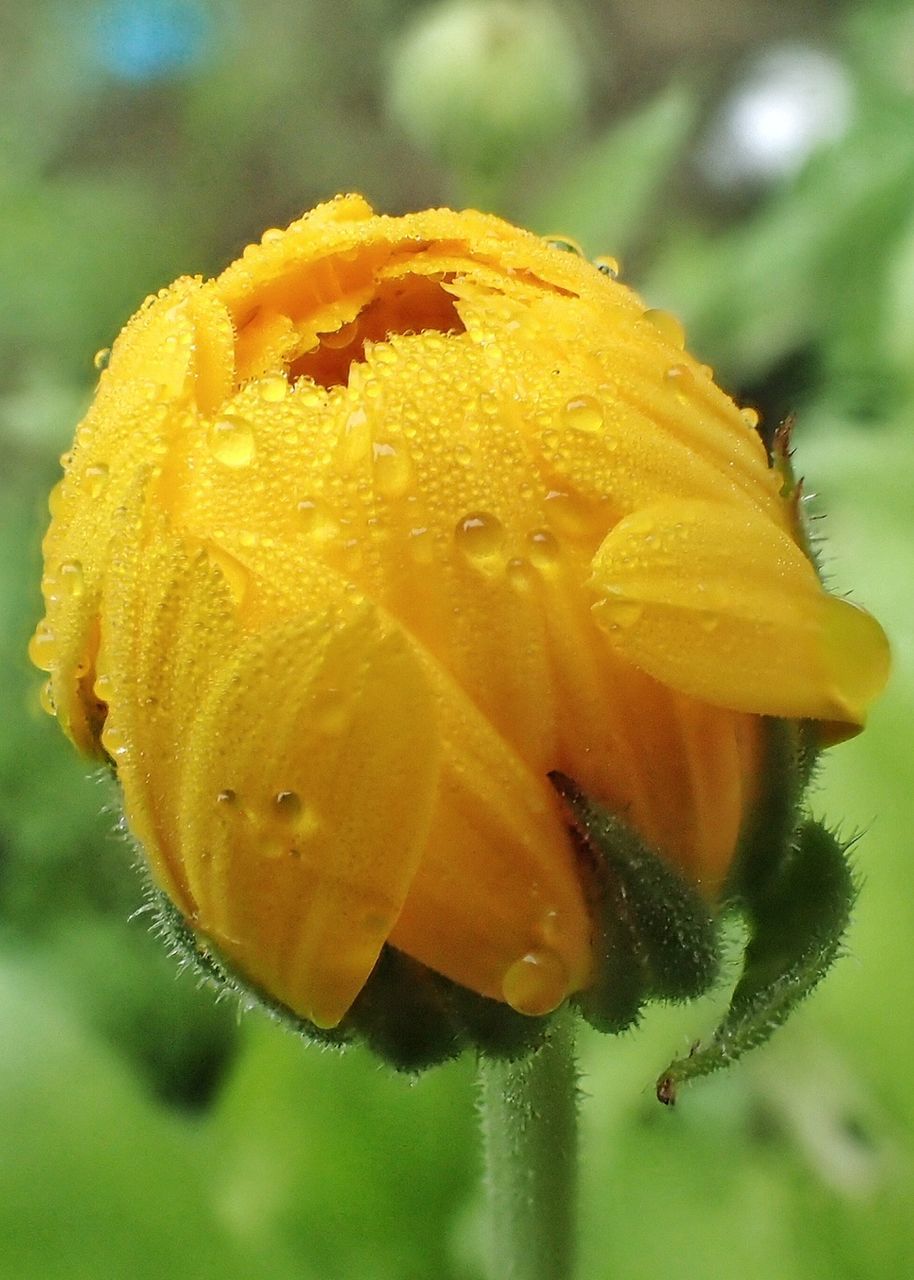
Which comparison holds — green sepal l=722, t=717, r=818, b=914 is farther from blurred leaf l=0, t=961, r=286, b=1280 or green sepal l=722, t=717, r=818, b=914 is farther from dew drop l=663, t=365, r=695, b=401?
blurred leaf l=0, t=961, r=286, b=1280

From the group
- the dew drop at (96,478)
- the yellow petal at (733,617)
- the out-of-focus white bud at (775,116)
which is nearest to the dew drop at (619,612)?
the yellow petal at (733,617)

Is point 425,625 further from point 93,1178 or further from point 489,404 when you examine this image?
point 93,1178

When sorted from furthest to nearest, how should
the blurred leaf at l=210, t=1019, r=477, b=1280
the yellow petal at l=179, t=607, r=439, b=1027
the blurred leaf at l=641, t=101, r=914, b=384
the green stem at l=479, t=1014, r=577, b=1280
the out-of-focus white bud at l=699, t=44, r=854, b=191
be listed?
the out-of-focus white bud at l=699, t=44, r=854, b=191 → the blurred leaf at l=641, t=101, r=914, b=384 → the blurred leaf at l=210, t=1019, r=477, b=1280 → the green stem at l=479, t=1014, r=577, b=1280 → the yellow petal at l=179, t=607, r=439, b=1027

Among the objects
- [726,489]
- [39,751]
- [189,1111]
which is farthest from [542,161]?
[726,489]

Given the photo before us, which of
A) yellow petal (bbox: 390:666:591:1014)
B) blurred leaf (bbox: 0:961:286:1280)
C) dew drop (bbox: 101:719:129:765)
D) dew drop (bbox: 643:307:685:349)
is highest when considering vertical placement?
dew drop (bbox: 643:307:685:349)

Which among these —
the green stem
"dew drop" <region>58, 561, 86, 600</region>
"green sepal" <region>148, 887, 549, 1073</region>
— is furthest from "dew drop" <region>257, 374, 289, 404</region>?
the green stem

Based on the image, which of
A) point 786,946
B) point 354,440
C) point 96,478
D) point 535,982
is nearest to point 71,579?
point 96,478

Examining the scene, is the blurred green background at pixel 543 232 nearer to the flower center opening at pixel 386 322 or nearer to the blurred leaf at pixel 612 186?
the blurred leaf at pixel 612 186
